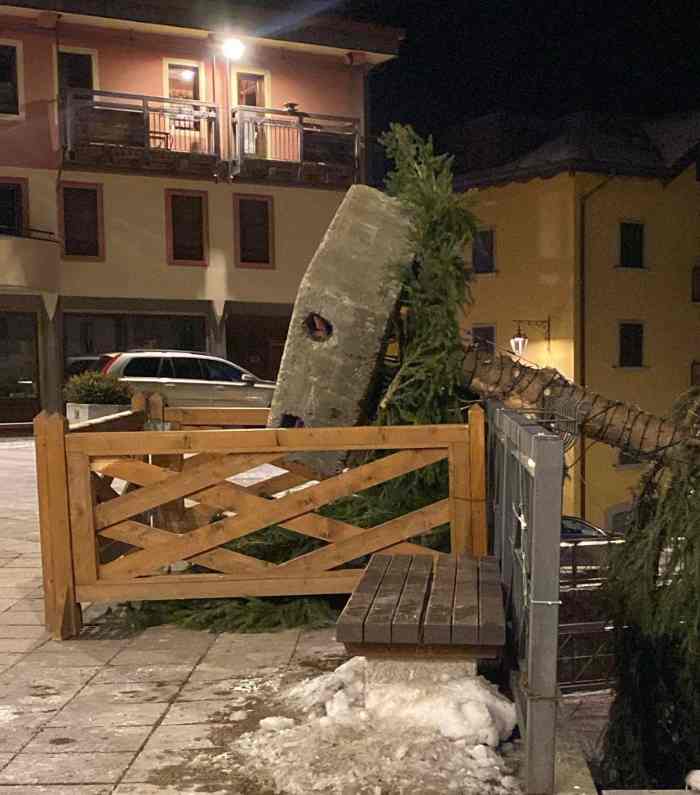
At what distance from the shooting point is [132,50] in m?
23.9

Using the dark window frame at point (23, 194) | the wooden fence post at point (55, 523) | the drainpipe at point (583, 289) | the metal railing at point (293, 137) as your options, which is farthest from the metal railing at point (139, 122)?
the wooden fence post at point (55, 523)

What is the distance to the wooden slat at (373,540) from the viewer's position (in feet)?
17.3

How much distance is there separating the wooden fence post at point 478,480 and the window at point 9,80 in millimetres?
20685

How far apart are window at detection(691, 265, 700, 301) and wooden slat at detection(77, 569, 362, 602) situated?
1073 inches

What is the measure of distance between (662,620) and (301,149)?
71.3 feet

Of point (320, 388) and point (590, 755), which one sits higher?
point (320, 388)

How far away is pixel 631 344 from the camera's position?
29.0m

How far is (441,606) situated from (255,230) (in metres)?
22.1

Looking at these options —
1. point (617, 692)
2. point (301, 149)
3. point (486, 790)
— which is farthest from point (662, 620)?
point (301, 149)

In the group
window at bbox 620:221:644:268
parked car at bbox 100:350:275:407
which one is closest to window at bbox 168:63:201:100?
parked car at bbox 100:350:275:407

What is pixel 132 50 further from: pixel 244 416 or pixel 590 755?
pixel 590 755

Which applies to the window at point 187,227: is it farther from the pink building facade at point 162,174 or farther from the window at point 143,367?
the window at point 143,367

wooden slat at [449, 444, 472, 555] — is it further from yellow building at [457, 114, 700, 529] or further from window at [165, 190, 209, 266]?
yellow building at [457, 114, 700, 529]

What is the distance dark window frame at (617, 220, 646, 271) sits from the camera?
→ 1118 inches
